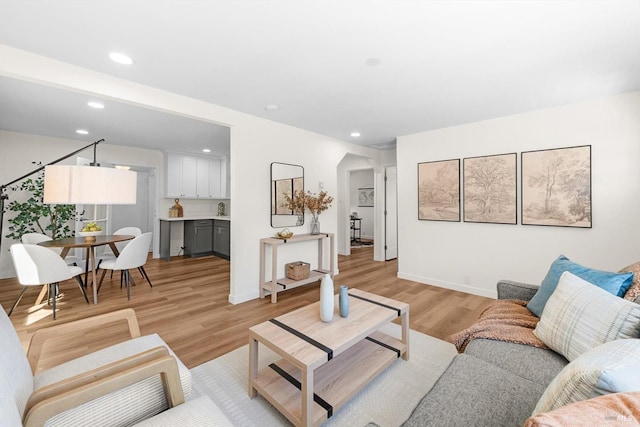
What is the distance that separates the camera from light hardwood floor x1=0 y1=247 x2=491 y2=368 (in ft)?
7.64

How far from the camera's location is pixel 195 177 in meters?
6.06

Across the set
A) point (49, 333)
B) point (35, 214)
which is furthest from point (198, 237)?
point (49, 333)

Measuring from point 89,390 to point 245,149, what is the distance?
111 inches

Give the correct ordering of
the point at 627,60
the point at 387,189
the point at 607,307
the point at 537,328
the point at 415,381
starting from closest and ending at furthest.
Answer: the point at 607,307 < the point at 537,328 < the point at 415,381 < the point at 627,60 < the point at 387,189

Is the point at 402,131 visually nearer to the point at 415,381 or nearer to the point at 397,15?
the point at 397,15

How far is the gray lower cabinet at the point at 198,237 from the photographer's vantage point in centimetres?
587

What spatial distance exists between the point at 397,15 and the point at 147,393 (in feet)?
7.59

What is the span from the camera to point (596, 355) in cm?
78

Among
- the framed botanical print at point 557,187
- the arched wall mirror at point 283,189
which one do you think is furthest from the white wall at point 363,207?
the framed botanical print at point 557,187

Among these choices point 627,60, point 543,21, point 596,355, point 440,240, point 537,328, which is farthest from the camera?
point 440,240

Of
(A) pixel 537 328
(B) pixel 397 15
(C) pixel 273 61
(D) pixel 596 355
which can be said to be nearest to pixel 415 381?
(A) pixel 537 328

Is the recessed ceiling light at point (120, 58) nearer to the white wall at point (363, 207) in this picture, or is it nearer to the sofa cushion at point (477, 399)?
the sofa cushion at point (477, 399)

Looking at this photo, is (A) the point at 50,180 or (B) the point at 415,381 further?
(B) the point at 415,381

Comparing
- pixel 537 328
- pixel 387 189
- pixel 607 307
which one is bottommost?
pixel 537 328
